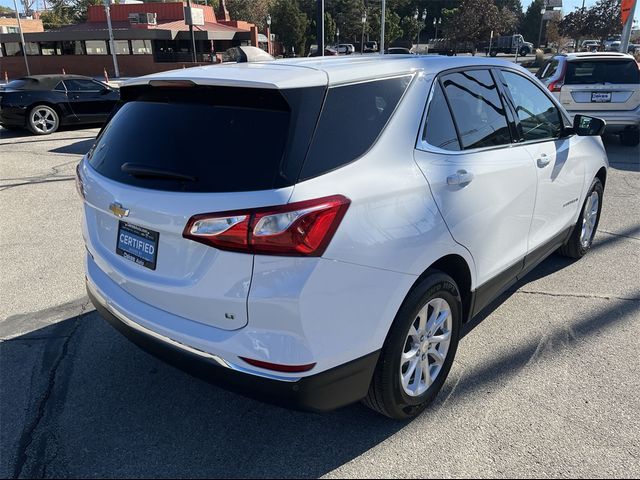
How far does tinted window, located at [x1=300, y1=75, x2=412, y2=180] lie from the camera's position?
2176 millimetres

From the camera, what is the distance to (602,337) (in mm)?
3625

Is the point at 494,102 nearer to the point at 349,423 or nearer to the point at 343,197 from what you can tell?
the point at 343,197

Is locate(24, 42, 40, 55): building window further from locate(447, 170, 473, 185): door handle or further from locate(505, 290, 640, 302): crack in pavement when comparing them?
locate(447, 170, 473, 185): door handle

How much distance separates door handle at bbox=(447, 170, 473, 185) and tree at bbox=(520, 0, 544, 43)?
84.5 meters

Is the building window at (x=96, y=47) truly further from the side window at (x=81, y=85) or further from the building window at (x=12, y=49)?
the side window at (x=81, y=85)

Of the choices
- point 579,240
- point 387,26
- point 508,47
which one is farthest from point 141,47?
point 508,47

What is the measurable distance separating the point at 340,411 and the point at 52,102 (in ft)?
38.8

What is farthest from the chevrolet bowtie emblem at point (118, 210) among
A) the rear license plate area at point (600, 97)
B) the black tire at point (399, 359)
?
the rear license plate area at point (600, 97)

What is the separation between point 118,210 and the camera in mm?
2502

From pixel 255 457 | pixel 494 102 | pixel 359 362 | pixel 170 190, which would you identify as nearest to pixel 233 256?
pixel 170 190

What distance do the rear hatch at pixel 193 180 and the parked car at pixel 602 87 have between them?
9304 millimetres

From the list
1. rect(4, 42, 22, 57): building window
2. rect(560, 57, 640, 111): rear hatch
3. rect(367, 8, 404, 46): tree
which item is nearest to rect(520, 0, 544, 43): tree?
rect(367, 8, 404, 46): tree

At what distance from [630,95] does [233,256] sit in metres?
10.2

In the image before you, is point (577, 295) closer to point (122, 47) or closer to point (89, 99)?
point (89, 99)
